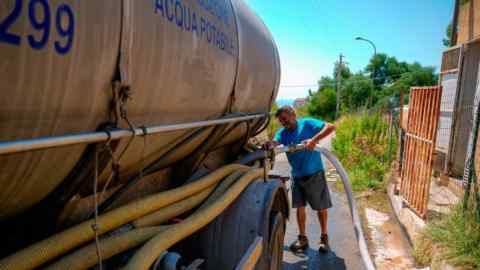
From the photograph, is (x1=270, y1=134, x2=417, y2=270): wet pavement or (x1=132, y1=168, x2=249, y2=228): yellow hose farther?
(x1=270, y1=134, x2=417, y2=270): wet pavement

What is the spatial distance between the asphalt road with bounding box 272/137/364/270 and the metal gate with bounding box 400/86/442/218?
40.3 inches

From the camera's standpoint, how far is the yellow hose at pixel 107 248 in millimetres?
1260

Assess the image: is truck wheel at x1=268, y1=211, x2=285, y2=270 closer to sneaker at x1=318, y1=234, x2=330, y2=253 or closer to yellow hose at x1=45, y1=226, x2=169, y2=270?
yellow hose at x1=45, y1=226, x2=169, y2=270

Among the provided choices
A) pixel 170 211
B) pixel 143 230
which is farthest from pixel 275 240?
pixel 143 230

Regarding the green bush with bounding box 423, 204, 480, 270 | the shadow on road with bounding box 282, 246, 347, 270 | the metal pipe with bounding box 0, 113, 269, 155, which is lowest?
the shadow on road with bounding box 282, 246, 347, 270

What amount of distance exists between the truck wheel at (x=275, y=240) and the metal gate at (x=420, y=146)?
2.54m

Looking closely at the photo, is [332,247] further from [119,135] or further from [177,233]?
[119,135]

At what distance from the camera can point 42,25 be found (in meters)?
0.97

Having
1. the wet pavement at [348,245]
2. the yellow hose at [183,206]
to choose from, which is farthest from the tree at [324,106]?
the yellow hose at [183,206]

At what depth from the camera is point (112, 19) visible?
1.21 m

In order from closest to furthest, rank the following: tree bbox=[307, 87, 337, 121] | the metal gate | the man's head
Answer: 1. the man's head
2. the metal gate
3. tree bbox=[307, 87, 337, 121]

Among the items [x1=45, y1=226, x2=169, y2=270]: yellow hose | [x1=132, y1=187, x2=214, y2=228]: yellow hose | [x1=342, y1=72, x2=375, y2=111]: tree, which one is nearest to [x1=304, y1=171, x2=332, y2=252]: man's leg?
[x1=132, y1=187, x2=214, y2=228]: yellow hose

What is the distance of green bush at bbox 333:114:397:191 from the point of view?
301 inches

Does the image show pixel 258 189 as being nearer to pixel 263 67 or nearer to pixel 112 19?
pixel 263 67
